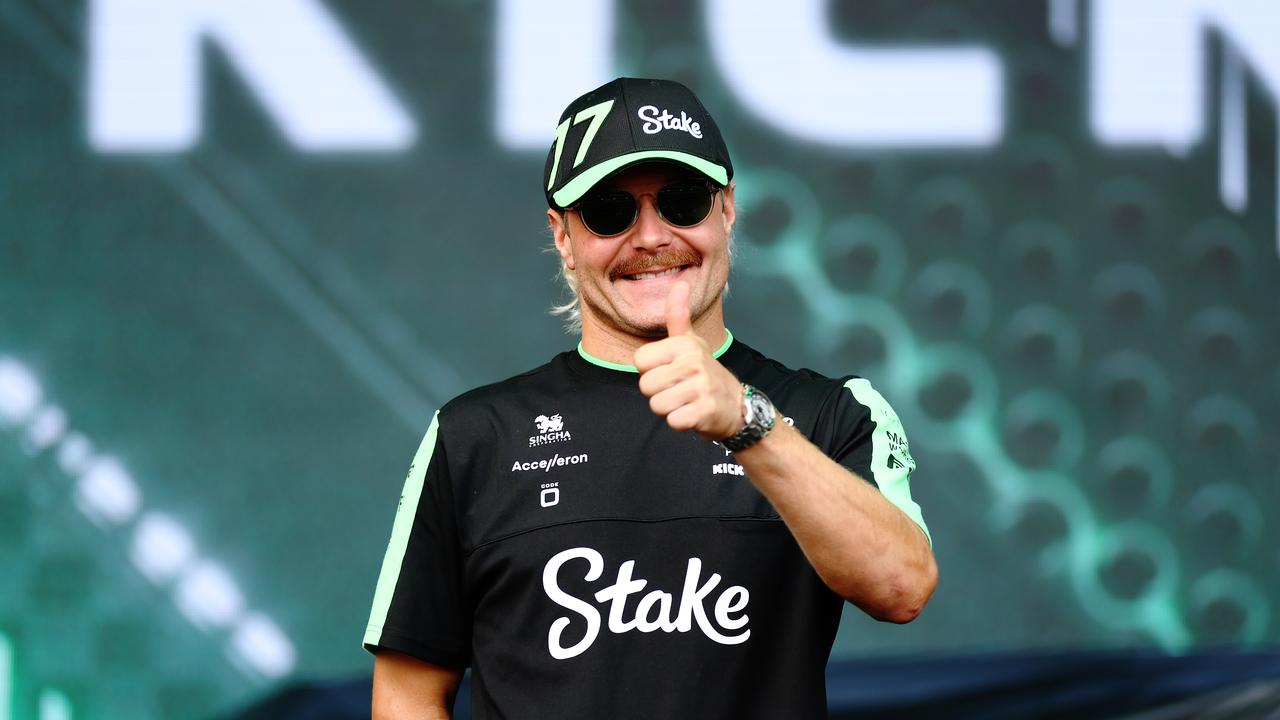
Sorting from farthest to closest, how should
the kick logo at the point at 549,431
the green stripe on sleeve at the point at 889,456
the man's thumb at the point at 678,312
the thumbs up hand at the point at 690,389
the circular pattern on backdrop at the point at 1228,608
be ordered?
the circular pattern on backdrop at the point at 1228,608
the kick logo at the point at 549,431
the green stripe on sleeve at the point at 889,456
the man's thumb at the point at 678,312
the thumbs up hand at the point at 690,389

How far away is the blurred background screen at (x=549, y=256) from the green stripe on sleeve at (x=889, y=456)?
171 cm

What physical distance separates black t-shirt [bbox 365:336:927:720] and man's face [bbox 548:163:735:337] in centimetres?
10

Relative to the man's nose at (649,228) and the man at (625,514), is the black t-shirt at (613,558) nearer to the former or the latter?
the man at (625,514)

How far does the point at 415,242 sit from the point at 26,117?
0.99 metres

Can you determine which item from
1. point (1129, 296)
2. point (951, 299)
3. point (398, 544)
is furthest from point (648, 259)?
point (1129, 296)

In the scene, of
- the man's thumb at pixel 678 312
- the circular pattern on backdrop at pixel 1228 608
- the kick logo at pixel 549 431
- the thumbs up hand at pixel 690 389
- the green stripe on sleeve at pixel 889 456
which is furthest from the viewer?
the circular pattern on backdrop at pixel 1228 608

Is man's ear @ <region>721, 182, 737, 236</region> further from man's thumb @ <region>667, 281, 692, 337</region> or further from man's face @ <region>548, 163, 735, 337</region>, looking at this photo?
Result: man's thumb @ <region>667, 281, 692, 337</region>

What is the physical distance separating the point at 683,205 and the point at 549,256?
5.84 ft

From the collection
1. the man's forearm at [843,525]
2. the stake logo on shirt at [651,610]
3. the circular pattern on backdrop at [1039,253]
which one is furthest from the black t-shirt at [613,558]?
the circular pattern on backdrop at [1039,253]

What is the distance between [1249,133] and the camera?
3436 millimetres

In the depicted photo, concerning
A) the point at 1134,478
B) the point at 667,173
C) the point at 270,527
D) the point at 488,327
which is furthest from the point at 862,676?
the point at 667,173

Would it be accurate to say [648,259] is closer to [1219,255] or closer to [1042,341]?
[1042,341]

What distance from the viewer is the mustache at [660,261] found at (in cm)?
168

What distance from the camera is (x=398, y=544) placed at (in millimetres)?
1711
